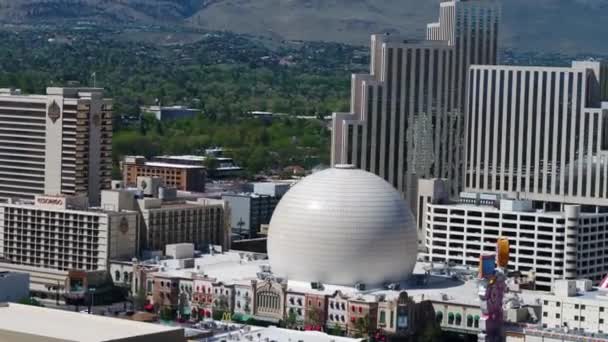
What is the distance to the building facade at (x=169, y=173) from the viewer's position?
435ft

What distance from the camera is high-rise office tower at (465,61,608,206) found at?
4496 inches

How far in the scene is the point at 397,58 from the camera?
118 meters

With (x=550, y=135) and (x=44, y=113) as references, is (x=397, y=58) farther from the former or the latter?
(x=44, y=113)

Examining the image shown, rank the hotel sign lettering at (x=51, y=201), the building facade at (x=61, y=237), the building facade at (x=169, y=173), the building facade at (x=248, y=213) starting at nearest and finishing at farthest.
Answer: the building facade at (x=61, y=237) → the hotel sign lettering at (x=51, y=201) → the building facade at (x=248, y=213) → the building facade at (x=169, y=173)

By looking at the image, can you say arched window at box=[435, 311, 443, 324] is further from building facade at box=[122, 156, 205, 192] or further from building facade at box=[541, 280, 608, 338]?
building facade at box=[122, 156, 205, 192]

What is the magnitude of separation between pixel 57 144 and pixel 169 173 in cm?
2264

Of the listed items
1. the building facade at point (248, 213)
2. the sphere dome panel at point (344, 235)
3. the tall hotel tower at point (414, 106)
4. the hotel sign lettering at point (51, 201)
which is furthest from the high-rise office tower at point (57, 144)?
the sphere dome panel at point (344, 235)

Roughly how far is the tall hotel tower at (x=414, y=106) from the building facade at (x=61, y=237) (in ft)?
59.7

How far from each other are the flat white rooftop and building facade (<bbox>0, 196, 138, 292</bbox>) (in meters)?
33.9

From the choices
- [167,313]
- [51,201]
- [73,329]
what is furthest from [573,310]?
[51,201]

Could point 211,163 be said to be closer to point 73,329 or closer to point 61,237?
point 61,237

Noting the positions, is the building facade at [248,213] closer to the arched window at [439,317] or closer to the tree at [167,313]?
the tree at [167,313]

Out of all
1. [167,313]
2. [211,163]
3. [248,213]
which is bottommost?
[167,313]

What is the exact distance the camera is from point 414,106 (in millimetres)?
119812
